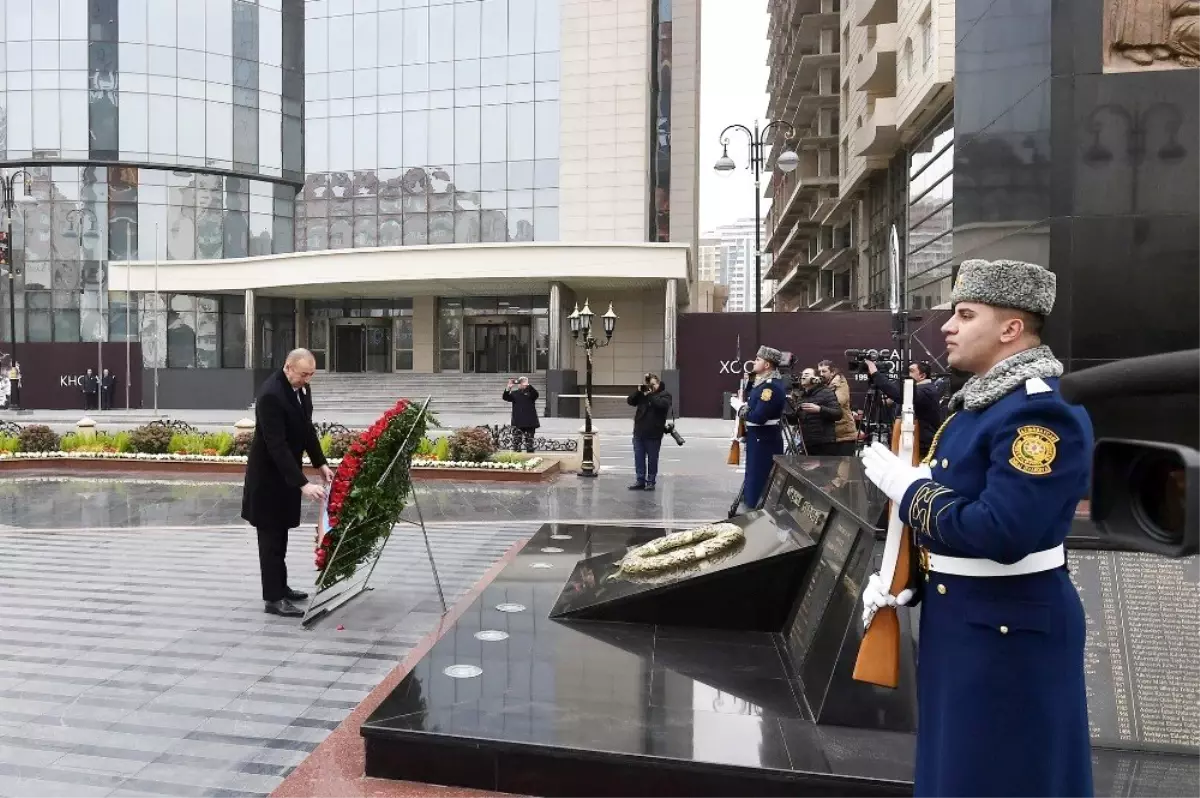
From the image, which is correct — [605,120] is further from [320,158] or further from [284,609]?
[284,609]

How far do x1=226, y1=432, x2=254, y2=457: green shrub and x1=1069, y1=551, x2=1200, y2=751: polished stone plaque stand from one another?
48.5ft

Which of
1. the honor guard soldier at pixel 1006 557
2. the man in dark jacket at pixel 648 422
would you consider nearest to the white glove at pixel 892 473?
the honor guard soldier at pixel 1006 557

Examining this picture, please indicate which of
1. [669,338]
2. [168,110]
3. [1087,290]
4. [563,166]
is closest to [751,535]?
[1087,290]

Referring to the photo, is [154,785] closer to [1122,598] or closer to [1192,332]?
[1122,598]

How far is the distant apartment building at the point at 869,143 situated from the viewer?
2675 cm

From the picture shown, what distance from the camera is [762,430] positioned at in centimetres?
919

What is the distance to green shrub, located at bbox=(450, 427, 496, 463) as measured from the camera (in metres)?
14.8

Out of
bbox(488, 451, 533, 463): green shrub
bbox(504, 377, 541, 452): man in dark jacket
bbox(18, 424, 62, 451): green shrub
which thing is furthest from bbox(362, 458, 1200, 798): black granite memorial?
bbox(18, 424, 62, 451): green shrub

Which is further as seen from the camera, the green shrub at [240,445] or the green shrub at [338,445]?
the green shrub at [240,445]

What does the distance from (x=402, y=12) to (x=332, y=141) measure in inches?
267

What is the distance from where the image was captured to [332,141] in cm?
4022

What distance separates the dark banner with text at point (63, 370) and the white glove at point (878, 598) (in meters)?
42.0

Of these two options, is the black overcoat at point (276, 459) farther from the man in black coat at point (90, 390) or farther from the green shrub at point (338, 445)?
the man in black coat at point (90, 390)

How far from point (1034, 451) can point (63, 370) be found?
4477 cm
